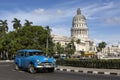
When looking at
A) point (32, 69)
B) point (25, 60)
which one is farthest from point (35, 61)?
point (25, 60)

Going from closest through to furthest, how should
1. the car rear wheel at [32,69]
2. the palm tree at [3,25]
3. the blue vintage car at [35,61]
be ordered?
1. the blue vintage car at [35,61]
2. the car rear wheel at [32,69]
3. the palm tree at [3,25]

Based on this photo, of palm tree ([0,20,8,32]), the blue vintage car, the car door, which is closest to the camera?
the blue vintage car

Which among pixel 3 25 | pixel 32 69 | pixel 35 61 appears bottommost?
pixel 32 69

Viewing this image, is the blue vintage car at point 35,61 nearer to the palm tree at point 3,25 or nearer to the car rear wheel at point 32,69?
the car rear wheel at point 32,69

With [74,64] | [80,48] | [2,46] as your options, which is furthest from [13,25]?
[80,48]

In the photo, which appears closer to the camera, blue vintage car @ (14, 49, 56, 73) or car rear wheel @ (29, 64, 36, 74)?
blue vintage car @ (14, 49, 56, 73)

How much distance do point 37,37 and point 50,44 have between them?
648 cm

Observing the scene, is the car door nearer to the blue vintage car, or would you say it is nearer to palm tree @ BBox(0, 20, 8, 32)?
the blue vintage car

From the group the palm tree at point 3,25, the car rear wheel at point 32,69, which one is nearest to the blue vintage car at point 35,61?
the car rear wheel at point 32,69

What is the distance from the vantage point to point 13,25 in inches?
3976

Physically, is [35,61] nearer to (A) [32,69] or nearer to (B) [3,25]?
(A) [32,69]

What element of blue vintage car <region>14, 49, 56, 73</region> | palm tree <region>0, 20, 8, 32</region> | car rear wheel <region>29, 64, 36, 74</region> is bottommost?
car rear wheel <region>29, 64, 36, 74</region>

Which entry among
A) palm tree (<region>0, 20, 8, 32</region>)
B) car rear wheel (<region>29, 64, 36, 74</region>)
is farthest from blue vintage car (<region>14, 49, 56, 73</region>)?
palm tree (<region>0, 20, 8, 32</region>)

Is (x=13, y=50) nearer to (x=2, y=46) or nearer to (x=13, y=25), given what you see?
(x=2, y=46)
